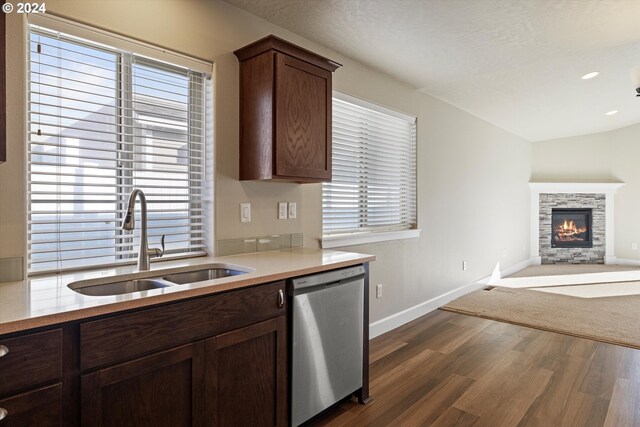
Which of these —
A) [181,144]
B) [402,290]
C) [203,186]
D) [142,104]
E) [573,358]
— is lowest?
[573,358]

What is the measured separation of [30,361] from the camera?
1.17 m

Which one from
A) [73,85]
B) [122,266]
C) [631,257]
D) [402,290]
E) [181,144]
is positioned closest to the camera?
[73,85]

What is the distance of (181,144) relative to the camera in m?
2.34

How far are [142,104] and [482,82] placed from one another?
3286 mm

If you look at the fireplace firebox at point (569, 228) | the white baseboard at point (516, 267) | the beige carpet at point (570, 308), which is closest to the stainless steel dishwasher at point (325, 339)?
the beige carpet at point (570, 308)

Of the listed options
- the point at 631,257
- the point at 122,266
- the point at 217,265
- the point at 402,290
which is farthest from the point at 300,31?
the point at 631,257

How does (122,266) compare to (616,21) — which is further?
(616,21)

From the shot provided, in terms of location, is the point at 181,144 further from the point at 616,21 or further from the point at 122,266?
the point at 616,21

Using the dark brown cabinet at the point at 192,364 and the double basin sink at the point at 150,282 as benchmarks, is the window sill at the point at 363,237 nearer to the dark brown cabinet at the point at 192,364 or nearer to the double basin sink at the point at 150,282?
the double basin sink at the point at 150,282

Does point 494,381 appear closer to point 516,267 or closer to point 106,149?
point 106,149

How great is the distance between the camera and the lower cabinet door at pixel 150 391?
4.29 ft

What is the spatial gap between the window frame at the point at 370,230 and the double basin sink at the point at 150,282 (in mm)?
1047

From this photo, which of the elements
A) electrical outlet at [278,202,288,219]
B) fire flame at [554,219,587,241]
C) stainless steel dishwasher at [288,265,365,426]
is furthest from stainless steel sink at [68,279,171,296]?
fire flame at [554,219,587,241]

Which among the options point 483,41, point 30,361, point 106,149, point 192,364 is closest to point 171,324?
point 192,364
